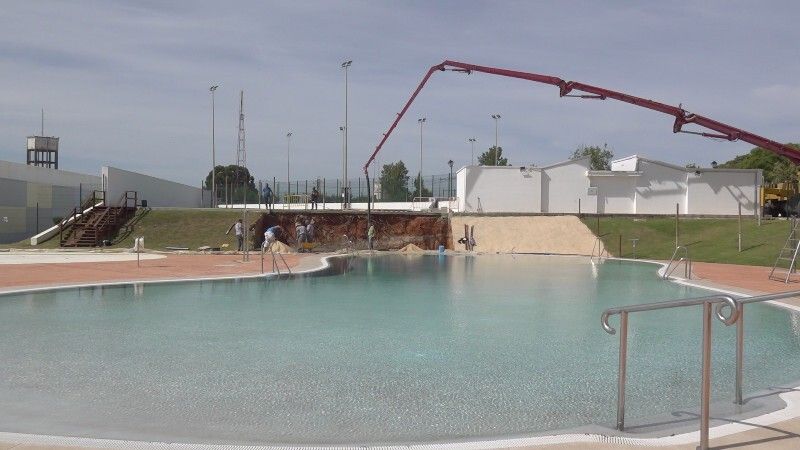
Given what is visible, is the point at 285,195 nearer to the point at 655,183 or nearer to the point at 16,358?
the point at 655,183

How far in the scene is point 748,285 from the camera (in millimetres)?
20078

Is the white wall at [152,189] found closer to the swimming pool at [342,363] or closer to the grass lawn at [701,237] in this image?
the swimming pool at [342,363]

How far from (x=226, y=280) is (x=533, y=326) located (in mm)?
10790

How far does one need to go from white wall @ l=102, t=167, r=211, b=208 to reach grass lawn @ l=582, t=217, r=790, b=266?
29.1 meters

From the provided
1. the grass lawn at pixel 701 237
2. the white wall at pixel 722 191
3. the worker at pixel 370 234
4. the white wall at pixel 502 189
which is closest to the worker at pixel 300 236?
the worker at pixel 370 234

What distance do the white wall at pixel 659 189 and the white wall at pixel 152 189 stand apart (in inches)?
1306

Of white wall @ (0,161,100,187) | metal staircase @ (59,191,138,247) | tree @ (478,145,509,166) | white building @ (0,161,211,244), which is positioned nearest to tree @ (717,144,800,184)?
tree @ (478,145,509,166)

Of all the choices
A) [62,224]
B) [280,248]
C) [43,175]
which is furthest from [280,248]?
[43,175]

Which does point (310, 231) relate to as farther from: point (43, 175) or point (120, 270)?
point (43, 175)

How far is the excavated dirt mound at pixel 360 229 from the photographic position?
Result: 129 ft

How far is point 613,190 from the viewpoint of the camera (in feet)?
149

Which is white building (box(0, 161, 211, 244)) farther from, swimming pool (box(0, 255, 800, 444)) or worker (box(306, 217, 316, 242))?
swimming pool (box(0, 255, 800, 444))

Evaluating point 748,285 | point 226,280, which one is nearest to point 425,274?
point 226,280

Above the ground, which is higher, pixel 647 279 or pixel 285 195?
pixel 285 195
